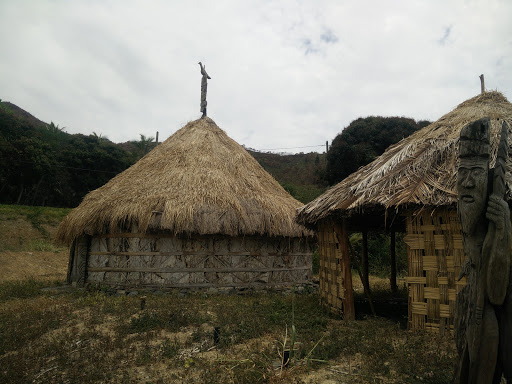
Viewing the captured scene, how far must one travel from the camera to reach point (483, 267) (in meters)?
2.55

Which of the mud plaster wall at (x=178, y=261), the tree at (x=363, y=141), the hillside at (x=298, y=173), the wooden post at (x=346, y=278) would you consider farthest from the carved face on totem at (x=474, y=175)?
the hillside at (x=298, y=173)

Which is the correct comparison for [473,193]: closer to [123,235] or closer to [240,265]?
[240,265]

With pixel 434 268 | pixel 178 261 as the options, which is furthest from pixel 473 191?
pixel 178 261

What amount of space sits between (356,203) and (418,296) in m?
1.75

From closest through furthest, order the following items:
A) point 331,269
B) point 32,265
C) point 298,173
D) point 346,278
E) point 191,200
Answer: point 346,278
point 331,269
point 191,200
point 32,265
point 298,173

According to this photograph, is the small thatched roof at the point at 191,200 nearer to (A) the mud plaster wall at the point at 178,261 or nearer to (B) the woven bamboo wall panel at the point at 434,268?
(A) the mud plaster wall at the point at 178,261

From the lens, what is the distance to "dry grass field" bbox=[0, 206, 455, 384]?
164 inches

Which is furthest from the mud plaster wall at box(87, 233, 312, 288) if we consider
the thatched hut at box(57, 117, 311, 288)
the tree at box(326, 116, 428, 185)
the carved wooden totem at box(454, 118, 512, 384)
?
the tree at box(326, 116, 428, 185)

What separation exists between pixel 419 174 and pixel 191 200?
233 inches

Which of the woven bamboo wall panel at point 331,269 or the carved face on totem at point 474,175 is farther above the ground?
the carved face on totem at point 474,175

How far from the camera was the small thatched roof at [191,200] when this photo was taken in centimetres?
950

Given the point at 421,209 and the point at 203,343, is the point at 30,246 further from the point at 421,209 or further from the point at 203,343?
the point at 421,209

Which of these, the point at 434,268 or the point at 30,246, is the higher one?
the point at 434,268

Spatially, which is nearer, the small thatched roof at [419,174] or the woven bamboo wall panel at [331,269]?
the small thatched roof at [419,174]
